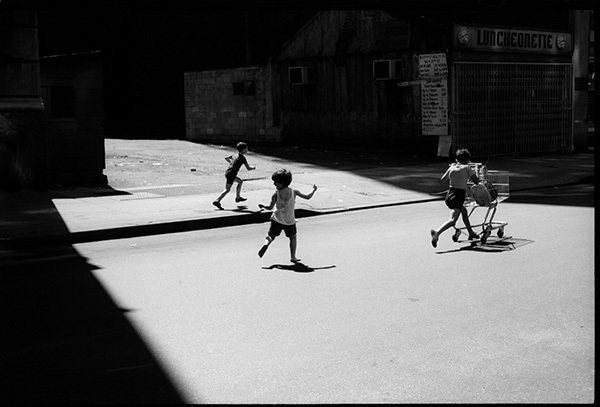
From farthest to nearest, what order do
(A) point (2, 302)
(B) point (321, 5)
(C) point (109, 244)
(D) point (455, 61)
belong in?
(D) point (455, 61)
(C) point (109, 244)
(A) point (2, 302)
(B) point (321, 5)

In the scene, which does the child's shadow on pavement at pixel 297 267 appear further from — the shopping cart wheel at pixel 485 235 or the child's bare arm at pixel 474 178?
the child's bare arm at pixel 474 178

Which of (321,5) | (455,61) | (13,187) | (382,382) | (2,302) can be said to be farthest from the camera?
(455,61)

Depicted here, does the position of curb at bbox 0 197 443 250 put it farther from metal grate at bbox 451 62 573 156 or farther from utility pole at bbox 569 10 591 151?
utility pole at bbox 569 10 591 151

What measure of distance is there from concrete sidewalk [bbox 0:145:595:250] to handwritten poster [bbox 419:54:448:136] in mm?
1354

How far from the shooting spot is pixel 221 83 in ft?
110

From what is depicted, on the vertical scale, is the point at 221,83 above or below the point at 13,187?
above

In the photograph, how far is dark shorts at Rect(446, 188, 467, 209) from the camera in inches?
463

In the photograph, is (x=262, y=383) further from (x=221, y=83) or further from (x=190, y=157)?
(x=221, y=83)

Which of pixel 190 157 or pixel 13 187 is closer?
pixel 13 187

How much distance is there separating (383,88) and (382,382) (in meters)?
22.1

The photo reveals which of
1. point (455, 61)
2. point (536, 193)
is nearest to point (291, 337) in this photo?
point (536, 193)

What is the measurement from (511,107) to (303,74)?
7.41 m

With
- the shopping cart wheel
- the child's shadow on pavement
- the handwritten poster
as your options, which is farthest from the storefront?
the child's shadow on pavement

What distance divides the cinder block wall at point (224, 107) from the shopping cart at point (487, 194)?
2062cm
